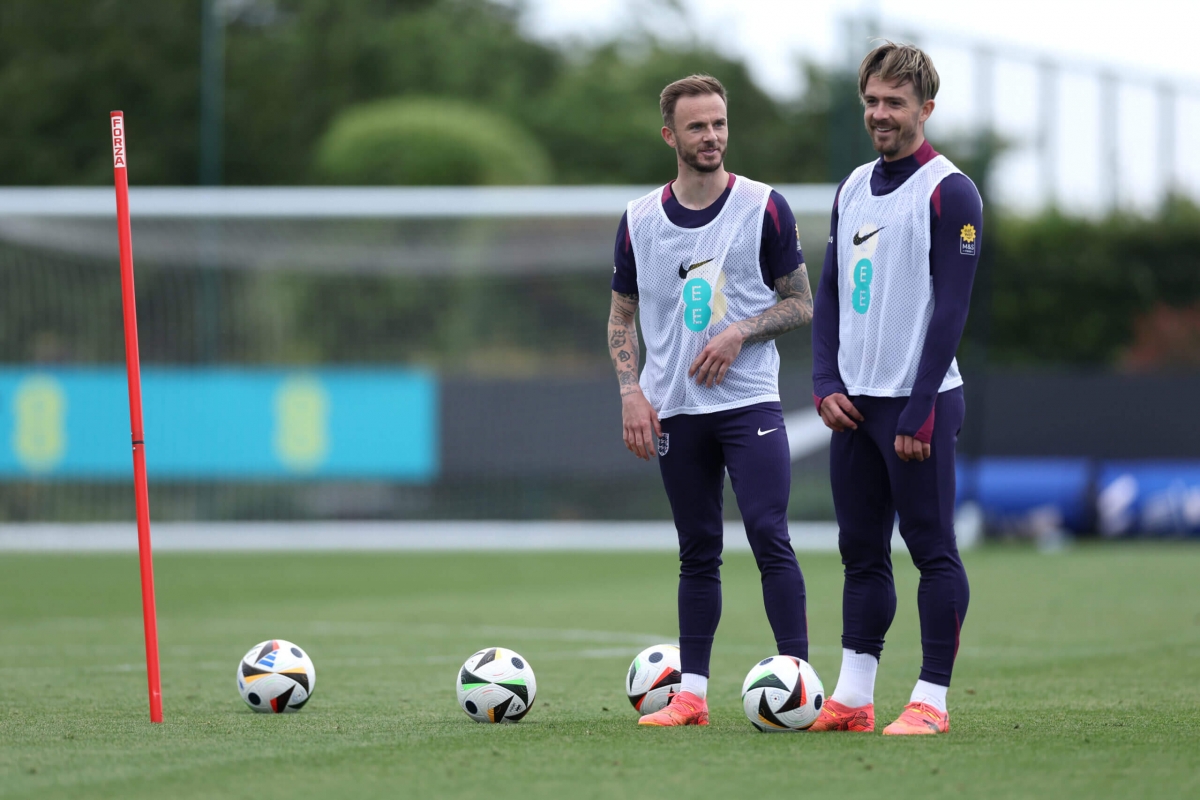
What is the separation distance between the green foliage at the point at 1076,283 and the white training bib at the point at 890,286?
2281cm

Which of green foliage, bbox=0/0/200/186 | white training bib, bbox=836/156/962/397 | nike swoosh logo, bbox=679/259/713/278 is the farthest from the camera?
green foliage, bbox=0/0/200/186

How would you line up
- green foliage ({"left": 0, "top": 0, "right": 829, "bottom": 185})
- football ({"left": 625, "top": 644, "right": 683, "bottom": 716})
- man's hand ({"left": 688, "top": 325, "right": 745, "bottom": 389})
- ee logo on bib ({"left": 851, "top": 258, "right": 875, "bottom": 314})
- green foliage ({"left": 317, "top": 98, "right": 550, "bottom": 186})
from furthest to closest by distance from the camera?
1. green foliage ({"left": 0, "top": 0, "right": 829, "bottom": 185})
2. green foliage ({"left": 317, "top": 98, "right": 550, "bottom": 186})
3. football ({"left": 625, "top": 644, "right": 683, "bottom": 716})
4. man's hand ({"left": 688, "top": 325, "right": 745, "bottom": 389})
5. ee logo on bib ({"left": 851, "top": 258, "right": 875, "bottom": 314})

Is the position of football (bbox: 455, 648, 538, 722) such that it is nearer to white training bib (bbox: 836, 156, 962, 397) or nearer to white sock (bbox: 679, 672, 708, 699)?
white sock (bbox: 679, 672, 708, 699)

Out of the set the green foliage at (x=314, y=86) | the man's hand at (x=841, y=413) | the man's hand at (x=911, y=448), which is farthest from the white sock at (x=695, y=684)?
the green foliage at (x=314, y=86)

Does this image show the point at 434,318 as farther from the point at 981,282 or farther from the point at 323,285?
the point at 981,282

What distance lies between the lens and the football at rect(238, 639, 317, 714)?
563 centimetres

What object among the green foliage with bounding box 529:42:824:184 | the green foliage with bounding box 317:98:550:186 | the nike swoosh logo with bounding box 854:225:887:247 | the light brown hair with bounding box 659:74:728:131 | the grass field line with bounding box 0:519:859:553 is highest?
the green foliage with bounding box 529:42:824:184

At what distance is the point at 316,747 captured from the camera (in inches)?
182

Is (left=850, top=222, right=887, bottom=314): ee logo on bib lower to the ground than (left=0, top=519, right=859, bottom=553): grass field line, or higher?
higher

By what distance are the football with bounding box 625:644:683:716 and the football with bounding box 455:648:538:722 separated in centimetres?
38

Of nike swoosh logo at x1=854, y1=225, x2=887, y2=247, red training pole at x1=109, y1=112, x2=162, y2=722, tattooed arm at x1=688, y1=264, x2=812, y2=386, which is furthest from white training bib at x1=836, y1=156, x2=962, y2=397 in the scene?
red training pole at x1=109, y1=112, x2=162, y2=722

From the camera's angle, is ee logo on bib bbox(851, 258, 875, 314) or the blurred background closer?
ee logo on bib bbox(851, 258, 875, 314)

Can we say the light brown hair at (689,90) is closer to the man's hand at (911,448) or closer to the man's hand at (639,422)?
the man's hand at (639,422)

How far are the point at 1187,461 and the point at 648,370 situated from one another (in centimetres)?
1597
